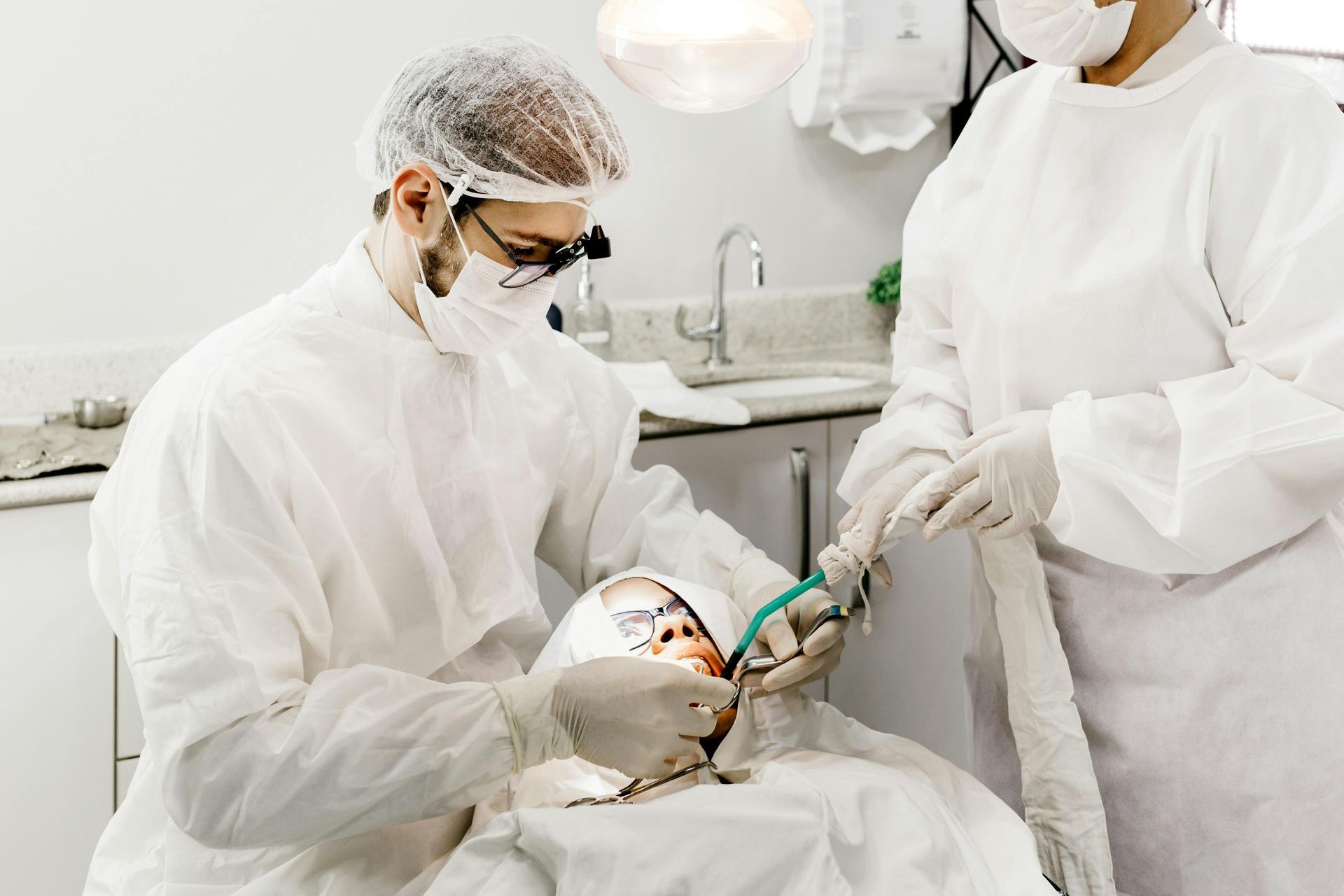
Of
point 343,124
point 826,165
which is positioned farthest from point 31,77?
point 826,165

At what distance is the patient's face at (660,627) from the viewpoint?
1.37 m

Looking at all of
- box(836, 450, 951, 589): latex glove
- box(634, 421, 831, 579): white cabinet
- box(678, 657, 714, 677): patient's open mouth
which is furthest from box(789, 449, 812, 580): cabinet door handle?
box(678, 657, 714, 677): patient's open mouth

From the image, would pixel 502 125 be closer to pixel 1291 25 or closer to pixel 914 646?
pixel 914 646

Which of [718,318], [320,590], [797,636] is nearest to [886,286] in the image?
[718,318]

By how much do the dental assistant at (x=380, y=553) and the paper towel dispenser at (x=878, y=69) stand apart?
1.56 metres

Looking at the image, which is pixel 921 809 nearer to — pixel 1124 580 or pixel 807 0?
pixel 1124 580

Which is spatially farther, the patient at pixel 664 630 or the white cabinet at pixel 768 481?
the white cabinet at pixel 768 481

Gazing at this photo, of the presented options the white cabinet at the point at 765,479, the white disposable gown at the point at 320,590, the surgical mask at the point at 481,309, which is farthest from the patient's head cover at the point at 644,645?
the white cabinet at the point at 765,479

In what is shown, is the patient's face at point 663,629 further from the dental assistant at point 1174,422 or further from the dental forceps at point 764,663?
the dental assistant at point 1174,422

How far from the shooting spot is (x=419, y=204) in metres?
1.33

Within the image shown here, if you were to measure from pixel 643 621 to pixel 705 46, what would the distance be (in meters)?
0.70

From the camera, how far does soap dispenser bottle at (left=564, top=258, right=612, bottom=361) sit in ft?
8.59

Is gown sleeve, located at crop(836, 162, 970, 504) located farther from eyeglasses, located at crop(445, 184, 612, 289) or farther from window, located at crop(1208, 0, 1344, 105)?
window, located at crop(1208, 0, 1344, 105)

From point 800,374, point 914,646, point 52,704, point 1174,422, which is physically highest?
point 1174,422
